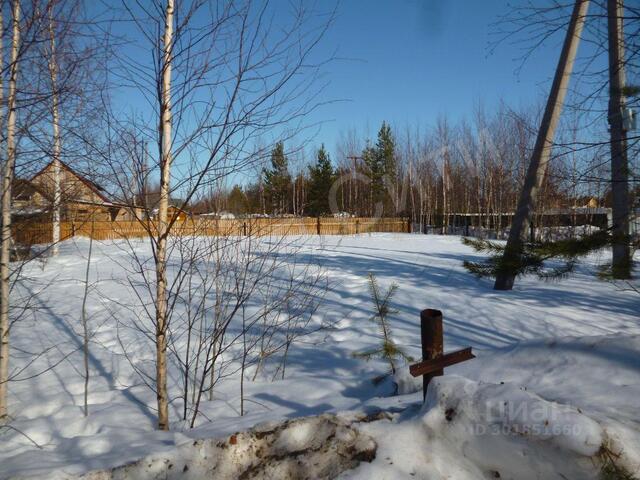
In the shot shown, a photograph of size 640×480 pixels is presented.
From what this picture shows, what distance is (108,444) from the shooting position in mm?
2580

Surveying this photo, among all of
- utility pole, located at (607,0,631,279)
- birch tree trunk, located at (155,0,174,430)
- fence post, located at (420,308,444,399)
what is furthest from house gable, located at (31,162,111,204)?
utility pole, located at (607,0,631,279)

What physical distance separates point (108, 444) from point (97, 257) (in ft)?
38.0

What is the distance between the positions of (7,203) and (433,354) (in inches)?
124

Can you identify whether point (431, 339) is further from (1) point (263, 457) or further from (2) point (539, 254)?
(2) point (539, 254)

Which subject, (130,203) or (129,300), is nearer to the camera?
(130,203)

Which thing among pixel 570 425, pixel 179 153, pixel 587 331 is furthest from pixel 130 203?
pixel 587 331

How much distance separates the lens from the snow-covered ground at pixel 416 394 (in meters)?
1.72

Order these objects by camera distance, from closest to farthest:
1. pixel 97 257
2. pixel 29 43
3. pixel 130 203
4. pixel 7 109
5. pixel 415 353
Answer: pixel 130 203, pixel 29 43, pixel 7 109, pixel 415 353, pixel 97 257

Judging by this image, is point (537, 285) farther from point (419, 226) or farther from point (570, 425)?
point (419, 226)

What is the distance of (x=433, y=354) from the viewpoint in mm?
2203

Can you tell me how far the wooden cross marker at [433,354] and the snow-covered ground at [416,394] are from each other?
4.4 inches

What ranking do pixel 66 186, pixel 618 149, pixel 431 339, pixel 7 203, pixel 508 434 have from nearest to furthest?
pixel 508 434 → pixel 431 339 → pixel 7 203 → pixel 66 186 → pixel 618 149

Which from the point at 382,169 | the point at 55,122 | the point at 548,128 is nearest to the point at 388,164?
the point at 382,169

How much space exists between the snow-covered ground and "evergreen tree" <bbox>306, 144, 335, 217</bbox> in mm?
28380
